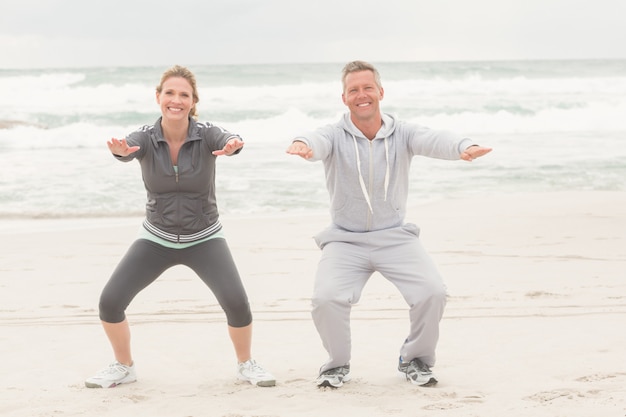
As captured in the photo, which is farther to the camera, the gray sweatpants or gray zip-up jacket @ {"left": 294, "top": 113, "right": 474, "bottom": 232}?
gray zip-up jacket @ {"left": 294, "top": 113, "right": 474, "bottom": 232}

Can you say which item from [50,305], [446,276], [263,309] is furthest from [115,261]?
[446,276]

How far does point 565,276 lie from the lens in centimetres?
730

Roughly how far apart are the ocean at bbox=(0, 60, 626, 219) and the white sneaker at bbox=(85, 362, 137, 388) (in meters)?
6.79

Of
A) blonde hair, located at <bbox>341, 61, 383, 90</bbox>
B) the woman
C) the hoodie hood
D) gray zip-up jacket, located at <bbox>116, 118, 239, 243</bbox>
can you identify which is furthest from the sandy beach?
blonde hair, located at <bbox>341, 61, 383, 90</bbox>

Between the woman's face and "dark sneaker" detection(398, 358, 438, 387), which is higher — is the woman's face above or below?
above

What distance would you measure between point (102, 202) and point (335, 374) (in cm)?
825

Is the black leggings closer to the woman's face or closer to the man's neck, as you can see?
the woman's face

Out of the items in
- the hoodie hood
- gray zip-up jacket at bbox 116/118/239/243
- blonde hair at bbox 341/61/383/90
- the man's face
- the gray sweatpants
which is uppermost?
blonde hair at bbox 341/61/383/90

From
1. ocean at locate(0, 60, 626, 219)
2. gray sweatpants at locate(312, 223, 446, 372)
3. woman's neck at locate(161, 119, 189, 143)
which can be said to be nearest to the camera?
gray sweatpants at locate(312, 223, 446, 372)

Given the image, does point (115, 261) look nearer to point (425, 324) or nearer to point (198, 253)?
point (198, 253)

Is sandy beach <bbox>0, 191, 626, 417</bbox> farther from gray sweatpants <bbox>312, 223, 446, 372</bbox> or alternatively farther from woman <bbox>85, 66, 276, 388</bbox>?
woman <bbox>85, 66, 276, 388</bbox>

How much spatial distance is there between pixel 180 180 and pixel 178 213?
7.1 inches

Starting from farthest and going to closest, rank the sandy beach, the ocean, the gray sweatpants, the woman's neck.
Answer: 1. the ocean
2. the woman's neck
3. the gray sweatpants
4. the sandy beach

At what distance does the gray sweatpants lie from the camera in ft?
14.3
